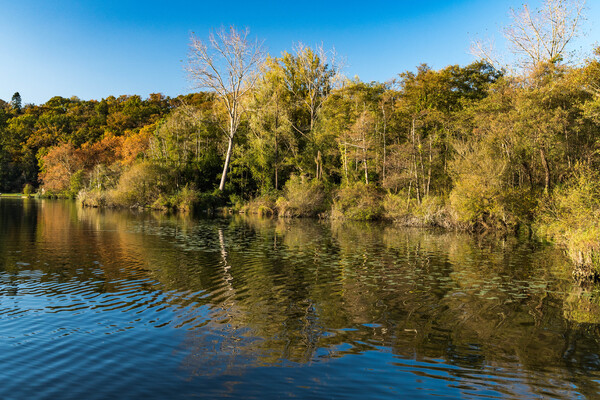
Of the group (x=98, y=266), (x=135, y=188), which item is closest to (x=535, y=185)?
(x=98, y=266)

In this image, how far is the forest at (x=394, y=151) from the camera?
80.1 feet

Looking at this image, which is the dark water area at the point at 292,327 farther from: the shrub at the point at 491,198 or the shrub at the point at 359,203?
the shrub at the point at 359,203

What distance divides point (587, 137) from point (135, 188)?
44.8 meters

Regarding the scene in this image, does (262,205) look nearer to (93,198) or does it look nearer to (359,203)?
(359,203)

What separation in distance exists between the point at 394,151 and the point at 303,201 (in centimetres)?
939

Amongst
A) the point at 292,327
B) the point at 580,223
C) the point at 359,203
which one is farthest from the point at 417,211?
the point at 292,327

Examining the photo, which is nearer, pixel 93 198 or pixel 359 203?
pixel 359 203

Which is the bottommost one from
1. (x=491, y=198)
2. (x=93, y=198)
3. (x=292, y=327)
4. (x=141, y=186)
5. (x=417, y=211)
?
(x=292, y=327)

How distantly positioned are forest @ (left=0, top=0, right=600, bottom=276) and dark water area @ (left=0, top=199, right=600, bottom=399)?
5.05 meters

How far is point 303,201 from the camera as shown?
39.1 m

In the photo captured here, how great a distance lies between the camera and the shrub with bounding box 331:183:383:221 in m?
35.3

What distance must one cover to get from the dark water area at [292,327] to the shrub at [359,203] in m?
19.5

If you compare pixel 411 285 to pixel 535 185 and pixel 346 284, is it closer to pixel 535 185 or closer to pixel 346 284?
pixel 346 284

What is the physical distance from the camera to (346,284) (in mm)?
11422
